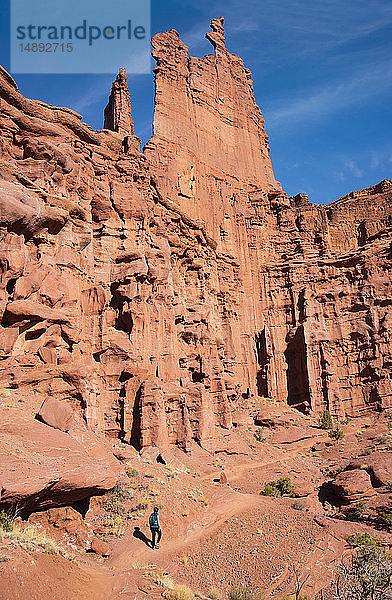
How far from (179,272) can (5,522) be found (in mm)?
25146

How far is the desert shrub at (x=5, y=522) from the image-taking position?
10.6m

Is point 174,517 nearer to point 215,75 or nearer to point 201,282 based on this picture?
point 201,282

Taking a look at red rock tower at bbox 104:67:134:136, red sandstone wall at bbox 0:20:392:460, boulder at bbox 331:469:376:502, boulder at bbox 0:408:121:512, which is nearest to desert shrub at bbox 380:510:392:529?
boulder at bbox 331:469:376:502

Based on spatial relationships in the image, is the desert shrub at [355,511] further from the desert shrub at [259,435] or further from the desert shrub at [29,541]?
the desert shrub at [259,435]

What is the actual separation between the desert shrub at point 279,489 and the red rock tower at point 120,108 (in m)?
34.5

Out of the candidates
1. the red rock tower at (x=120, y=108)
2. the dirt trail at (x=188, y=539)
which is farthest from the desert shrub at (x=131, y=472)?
the red rock tower at (x=120, y=108)

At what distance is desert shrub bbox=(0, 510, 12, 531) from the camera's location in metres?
10.6

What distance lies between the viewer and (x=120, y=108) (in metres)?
46.6

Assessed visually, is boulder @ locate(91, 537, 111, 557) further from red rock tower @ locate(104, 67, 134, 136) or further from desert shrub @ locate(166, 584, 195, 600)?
red rock tower @ locate(104, 67, 134, 136)

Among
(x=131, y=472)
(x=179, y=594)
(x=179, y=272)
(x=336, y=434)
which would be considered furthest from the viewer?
(x=179, y=272)

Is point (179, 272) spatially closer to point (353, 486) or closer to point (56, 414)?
point (353, 486)

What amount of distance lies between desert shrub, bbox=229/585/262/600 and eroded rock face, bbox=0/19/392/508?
7.49 metres

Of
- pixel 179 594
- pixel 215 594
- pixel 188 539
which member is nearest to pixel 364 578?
pixel 215 594

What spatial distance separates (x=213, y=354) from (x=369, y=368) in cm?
1487
